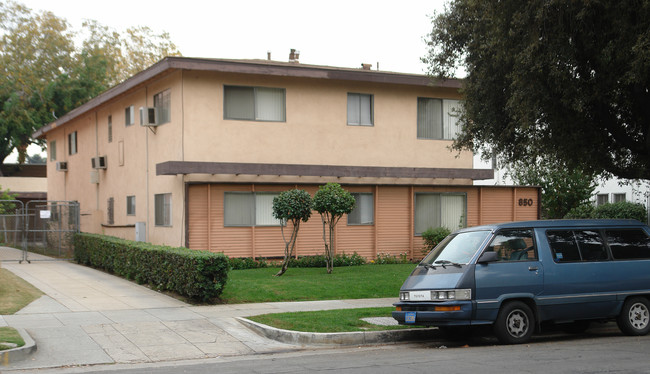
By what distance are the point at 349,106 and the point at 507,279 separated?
13.5m

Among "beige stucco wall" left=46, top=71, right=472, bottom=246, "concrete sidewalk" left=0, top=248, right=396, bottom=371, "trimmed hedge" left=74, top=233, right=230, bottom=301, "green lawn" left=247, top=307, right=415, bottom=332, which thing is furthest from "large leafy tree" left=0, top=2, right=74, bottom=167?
"green lawn" left=247, top=307, right=415, bottom=332

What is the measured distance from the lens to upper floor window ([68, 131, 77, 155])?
111ft

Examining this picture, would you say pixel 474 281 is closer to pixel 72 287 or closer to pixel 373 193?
pixel 72 287

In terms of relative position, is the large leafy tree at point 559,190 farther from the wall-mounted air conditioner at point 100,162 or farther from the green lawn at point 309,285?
the wall-mounted air conditioner at point 100,162

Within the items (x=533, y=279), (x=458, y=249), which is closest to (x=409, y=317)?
(x=458, y=249)

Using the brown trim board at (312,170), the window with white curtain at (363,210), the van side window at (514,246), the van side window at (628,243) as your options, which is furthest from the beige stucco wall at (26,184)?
the van side window at (628,243)

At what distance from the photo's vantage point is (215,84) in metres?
21.4

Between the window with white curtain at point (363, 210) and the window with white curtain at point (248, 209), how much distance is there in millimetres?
2628

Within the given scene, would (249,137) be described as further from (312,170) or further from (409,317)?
(409,317)

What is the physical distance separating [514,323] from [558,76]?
184 inches

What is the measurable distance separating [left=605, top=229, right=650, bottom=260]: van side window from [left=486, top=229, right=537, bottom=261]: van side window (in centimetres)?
159

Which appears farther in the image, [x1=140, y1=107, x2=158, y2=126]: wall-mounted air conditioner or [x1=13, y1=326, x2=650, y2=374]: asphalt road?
[x1=140, y1=107, x2=158, y2=126]: wall-mounted air conditioner

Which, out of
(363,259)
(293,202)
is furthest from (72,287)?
(363,259)

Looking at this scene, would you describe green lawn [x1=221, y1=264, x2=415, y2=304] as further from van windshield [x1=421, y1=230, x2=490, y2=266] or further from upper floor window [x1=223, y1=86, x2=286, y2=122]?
upper floor window [x1=223, y1=86, x2=286, y2=122]
